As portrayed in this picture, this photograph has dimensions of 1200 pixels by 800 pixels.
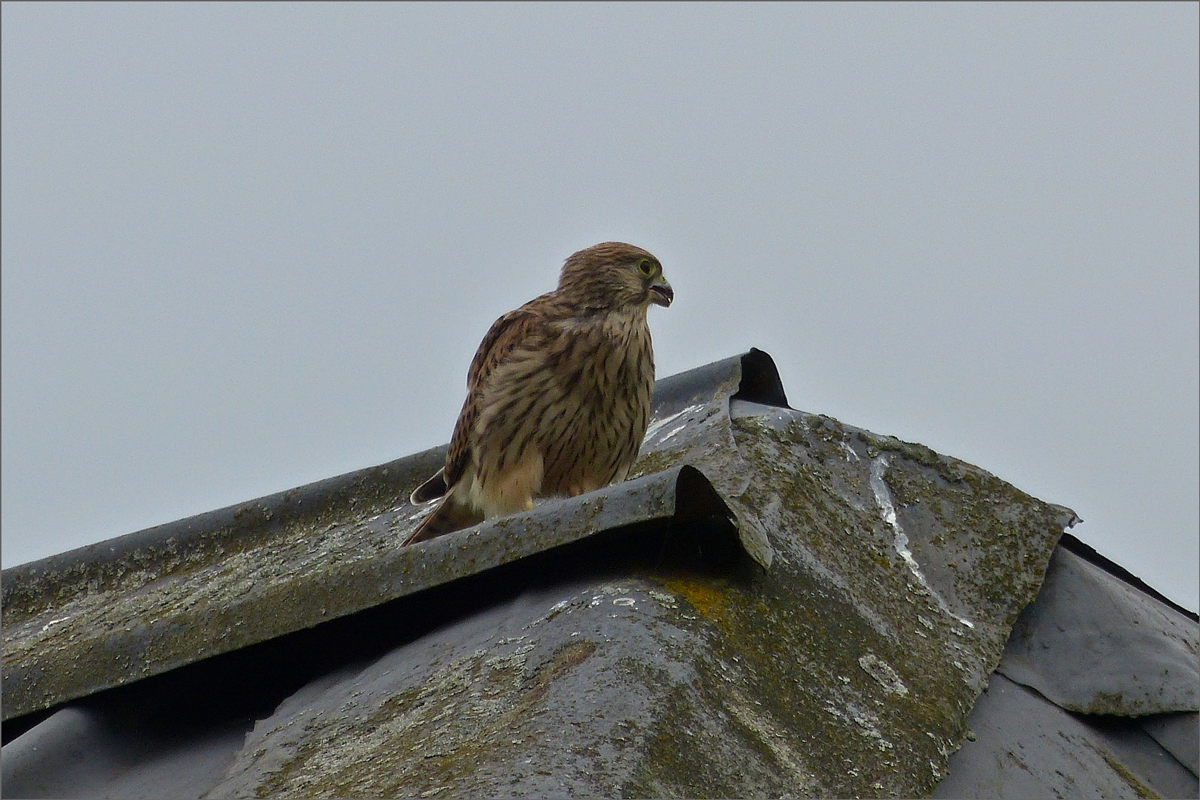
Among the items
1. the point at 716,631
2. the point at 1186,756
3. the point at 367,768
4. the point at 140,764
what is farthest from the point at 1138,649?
the point at 140,764

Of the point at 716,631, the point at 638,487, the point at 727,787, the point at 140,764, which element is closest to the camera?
the point at 727,787

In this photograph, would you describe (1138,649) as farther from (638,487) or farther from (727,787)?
(727,787)

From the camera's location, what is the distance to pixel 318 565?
13.6ft

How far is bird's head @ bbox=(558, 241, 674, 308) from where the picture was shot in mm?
4676

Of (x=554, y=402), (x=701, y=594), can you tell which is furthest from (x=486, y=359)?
(x=701, y=594)

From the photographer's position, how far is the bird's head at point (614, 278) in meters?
4.68

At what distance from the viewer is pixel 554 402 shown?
14.5 ft

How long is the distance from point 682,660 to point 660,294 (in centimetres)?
255

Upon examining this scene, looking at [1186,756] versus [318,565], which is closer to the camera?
[1186,756]

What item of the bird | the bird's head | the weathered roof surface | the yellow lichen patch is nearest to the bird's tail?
the bird

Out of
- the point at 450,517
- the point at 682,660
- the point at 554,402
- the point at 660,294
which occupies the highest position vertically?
the point at 660,294

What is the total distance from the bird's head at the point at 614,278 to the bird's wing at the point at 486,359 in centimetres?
14

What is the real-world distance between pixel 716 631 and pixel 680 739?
Result: 1.29 feet

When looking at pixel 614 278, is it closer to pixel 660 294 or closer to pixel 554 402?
pixel 660 294
